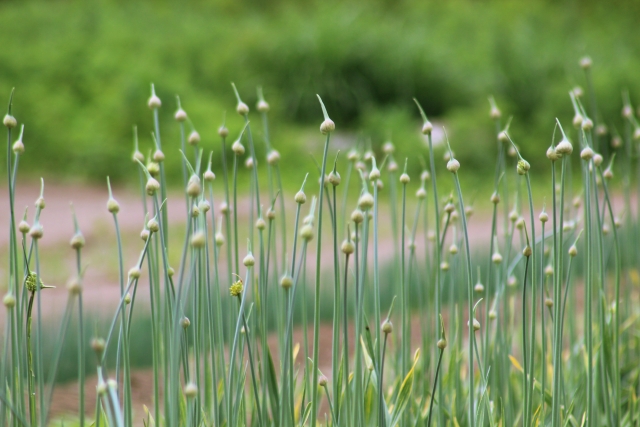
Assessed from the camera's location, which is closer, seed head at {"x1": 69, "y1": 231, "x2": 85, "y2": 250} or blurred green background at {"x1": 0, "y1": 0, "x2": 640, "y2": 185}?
seed head at {"x1": 69, "y1": 231, "x2": 85, "y2": 250}

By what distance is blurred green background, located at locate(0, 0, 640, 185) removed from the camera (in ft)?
17.7

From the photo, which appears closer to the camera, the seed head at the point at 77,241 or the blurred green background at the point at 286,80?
the seed head at the point at 77,241

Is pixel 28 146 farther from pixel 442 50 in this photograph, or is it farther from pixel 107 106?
pixel 442 50

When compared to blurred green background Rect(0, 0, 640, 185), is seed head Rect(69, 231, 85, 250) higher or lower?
lower

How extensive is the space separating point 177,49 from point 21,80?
5.08 ft

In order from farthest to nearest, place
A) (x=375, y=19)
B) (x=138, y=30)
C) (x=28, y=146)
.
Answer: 1. (x=138, y=30)
2. (x=375, y=19)
3. (x=28, y=146)

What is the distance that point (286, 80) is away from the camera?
6.29 meters

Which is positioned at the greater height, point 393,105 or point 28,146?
point 393,105

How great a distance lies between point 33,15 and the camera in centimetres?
808

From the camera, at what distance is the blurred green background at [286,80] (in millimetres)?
5383

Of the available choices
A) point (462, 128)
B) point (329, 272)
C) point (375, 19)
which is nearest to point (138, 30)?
point (375, 19)

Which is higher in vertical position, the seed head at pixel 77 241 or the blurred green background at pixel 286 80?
the blurred green background at pixel 286 80

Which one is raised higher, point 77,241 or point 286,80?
point 286,80

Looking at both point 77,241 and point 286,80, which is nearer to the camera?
point 77,241
